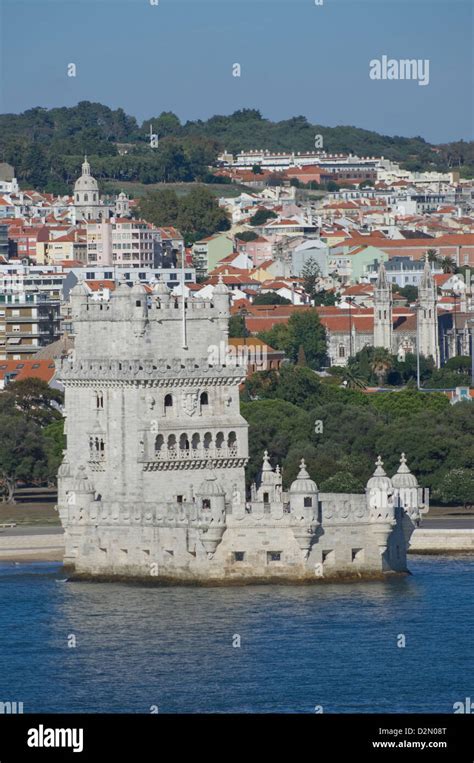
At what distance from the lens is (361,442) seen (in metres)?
104

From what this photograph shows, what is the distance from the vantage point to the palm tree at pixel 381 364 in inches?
6334

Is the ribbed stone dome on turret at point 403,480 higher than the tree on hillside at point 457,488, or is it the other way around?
the ribbed stone dome on turret at point 403,480

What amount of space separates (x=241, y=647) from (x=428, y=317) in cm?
10803

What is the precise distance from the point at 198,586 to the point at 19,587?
17.1 feet

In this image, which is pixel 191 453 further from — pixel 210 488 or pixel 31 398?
pixel 31 398

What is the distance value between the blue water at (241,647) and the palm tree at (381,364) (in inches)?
3020

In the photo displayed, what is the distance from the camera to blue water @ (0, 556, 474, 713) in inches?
2633

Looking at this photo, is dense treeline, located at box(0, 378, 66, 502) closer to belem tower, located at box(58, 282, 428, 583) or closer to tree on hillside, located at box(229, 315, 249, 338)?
Result: belem tower, located at box(58, 282, 428, 583)

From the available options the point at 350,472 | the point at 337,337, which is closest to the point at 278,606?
the point at 350,472

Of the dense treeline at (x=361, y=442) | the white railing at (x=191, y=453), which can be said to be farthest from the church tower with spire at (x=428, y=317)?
the white railing at (x=191, y=453)

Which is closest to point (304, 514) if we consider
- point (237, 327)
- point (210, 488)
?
point (210, 488)

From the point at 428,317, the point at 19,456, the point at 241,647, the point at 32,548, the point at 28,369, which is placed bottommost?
the point at 428,317

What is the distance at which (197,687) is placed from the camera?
223 ft

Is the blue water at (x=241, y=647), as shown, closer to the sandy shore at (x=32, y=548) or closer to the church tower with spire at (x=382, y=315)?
the sandy shore at (x=32, y=548)
